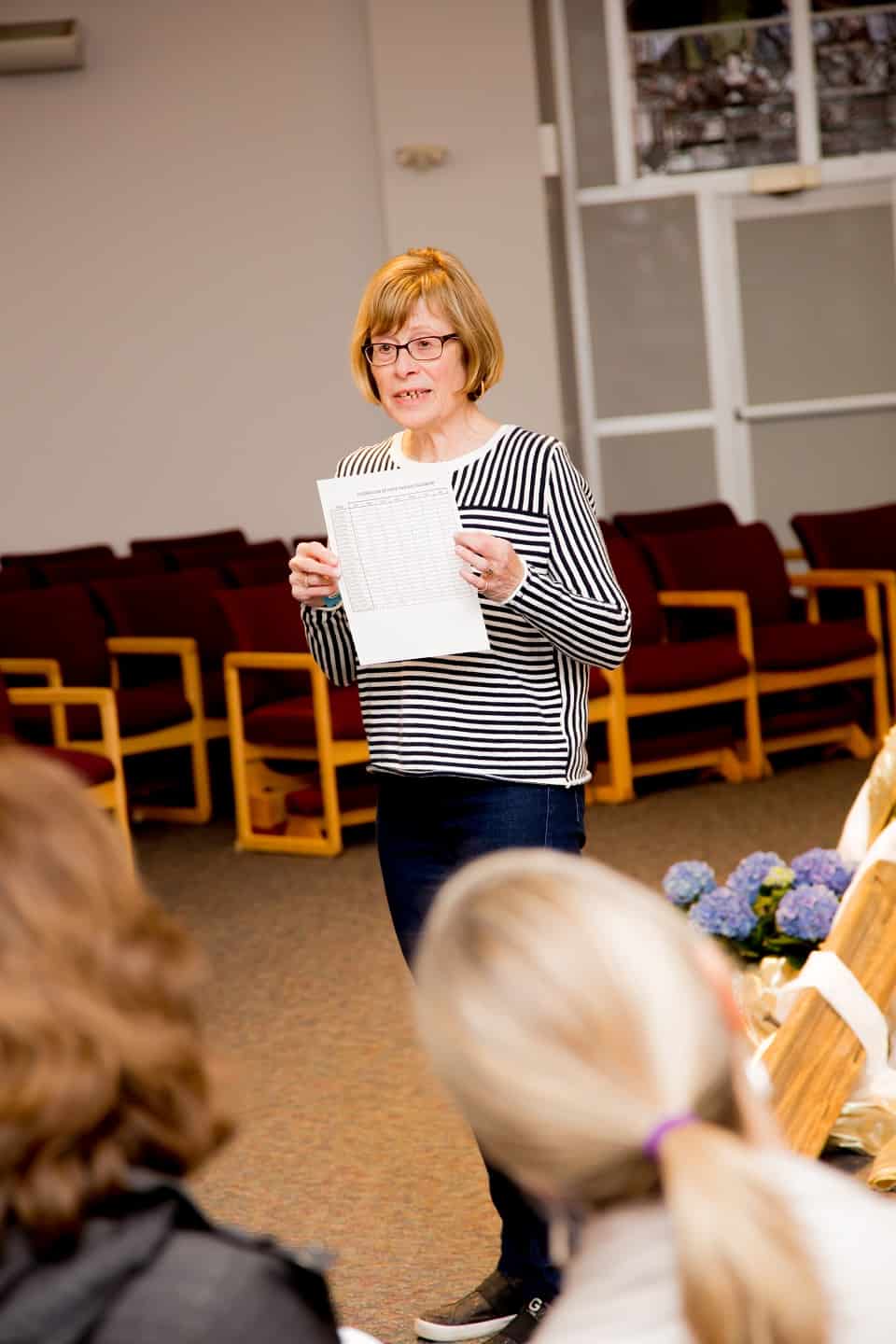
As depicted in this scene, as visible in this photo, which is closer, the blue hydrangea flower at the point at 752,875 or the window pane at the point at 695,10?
the blue hydrangea flower at the point at 752,875

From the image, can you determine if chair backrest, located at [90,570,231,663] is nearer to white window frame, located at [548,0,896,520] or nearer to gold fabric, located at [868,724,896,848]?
white window frame, located at [548,0,896,520]

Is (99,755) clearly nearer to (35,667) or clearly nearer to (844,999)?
(35,667)

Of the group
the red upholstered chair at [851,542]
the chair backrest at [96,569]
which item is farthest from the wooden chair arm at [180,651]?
the red upholstered chair at [851,542]

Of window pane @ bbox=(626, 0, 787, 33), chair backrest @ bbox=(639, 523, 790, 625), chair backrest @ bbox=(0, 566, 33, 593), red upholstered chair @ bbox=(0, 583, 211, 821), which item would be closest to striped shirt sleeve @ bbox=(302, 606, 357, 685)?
red upholstered chair @ bbox=(0, 583, 211, 821)

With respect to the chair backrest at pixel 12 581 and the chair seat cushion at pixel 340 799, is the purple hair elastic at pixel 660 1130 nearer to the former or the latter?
the chair seat cushion at pixel 340 799

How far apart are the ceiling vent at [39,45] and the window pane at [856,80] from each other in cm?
379

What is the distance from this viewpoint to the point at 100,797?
5.09 meters

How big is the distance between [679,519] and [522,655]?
551 cm

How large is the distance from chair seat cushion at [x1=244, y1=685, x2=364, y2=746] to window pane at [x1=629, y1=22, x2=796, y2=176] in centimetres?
480

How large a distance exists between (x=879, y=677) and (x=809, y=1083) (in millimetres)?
4299

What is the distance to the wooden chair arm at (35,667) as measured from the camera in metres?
5.68

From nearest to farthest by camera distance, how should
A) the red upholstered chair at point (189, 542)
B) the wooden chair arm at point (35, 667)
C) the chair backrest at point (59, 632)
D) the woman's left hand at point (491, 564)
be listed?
1. the woman's left hand at point (491, 564)
2. the wooden chair arm at point (35, 667)
3. the chair backrest at point (59, 632)
4. the red upholstered chair at point (189, 542)

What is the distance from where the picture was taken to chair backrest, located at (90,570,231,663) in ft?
21.2

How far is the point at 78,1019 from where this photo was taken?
0.84 m
